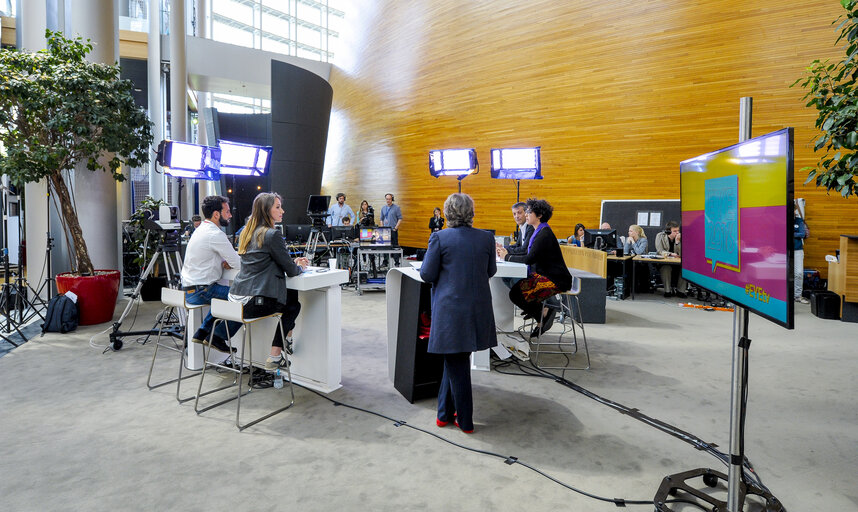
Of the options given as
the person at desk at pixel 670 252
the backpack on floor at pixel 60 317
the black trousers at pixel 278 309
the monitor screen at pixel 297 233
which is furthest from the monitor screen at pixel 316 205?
the person at desk at pixel 670 252

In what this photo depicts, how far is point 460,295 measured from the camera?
9.03ft

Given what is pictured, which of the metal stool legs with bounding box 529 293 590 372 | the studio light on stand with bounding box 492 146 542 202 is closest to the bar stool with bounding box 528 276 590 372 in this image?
the metal stool legs with bounding box 529 293 590 372

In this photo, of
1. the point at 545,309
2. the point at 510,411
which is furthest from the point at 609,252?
the point at 510,411

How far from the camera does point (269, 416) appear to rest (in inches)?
123

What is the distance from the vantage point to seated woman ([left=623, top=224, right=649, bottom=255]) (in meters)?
7.99

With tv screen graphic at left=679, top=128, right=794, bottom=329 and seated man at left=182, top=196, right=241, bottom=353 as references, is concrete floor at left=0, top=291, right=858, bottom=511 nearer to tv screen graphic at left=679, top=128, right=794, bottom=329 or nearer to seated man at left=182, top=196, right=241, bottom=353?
seated man at left=182, top=196, right=241, bottom=353

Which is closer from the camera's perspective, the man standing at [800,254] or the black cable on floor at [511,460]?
the black cable on floor at [511,460]

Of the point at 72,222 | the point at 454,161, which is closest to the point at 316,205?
the point at 454,161

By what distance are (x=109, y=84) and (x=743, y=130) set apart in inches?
232

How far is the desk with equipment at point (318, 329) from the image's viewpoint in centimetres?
345

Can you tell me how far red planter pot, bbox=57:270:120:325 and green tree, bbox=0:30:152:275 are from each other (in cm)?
32

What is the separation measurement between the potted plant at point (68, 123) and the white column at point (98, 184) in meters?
0.53

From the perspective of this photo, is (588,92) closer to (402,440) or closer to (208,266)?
(208,266)

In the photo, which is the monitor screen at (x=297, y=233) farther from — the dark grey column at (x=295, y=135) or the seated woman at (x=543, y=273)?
the seated woman at (x=543, y=273)
